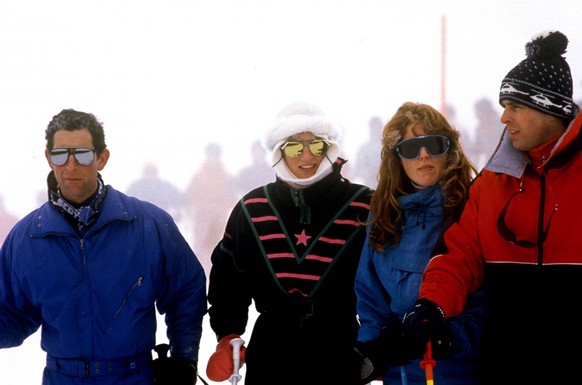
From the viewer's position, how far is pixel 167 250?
2236 mm

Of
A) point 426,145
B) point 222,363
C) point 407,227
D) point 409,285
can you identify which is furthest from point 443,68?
point 222,363

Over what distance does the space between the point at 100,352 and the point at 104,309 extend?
0.14 meters

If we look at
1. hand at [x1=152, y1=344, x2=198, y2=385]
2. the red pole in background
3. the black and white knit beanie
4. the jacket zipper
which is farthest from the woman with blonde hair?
the red pole in background

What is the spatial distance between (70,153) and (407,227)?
113 cm

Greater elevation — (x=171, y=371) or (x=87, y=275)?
(x=87, y=275)

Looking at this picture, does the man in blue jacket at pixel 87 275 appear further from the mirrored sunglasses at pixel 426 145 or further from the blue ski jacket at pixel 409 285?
the mirrored sunglasses at pixel 426 145

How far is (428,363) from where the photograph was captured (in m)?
1.71

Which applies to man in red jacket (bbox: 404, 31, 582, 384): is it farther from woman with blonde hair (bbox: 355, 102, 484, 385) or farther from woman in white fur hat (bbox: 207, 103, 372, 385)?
woman in white fur hat (bbox: 207, 103, 372, 385)

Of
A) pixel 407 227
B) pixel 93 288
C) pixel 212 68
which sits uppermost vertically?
pixel 212 68

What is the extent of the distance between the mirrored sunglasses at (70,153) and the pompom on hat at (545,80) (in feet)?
4.37

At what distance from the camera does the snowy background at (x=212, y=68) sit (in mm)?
4066

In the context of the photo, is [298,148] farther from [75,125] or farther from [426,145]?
[75,125]

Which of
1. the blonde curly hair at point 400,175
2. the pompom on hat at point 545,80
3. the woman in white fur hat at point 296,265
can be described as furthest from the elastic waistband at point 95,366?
the pompom on hat at point 545,80

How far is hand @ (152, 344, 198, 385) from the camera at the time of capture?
2.15 m
